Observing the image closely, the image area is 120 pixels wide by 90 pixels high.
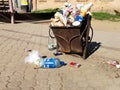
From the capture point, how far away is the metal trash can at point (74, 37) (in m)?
7.80

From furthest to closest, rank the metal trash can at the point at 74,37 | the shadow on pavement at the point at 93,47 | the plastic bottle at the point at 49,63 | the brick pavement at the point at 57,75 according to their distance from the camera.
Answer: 1. the shadow on pavement at the point at 93,47
2. the metal trash can at the point at 74,37
3. the plastic bottle at the point at 49,63
4. the brick pavement at the point at 57,75

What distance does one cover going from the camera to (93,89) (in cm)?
583

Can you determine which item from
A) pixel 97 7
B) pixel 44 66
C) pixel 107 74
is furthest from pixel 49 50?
pixel 97 7

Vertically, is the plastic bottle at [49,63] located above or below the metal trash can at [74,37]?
below

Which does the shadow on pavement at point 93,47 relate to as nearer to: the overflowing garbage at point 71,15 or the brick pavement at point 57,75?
the brick pavement at point 57,75

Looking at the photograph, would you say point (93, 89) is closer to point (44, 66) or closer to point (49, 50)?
point (44, 66)

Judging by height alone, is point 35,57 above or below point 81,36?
below

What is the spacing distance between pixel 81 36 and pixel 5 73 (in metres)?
2.18

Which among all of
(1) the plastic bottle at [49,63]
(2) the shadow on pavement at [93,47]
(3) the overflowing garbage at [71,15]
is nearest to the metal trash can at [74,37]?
(3) the overflowing garbage at [71,15]

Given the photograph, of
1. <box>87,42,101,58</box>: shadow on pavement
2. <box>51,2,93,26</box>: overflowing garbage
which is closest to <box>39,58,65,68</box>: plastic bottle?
<box>51,2,93,26</box>: overflowing garbage

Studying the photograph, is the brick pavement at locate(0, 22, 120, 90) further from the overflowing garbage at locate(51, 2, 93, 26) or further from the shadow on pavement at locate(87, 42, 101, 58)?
the overflowing garbage at locate(51, 2, 93, 26)

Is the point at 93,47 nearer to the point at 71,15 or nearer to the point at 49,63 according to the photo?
the point at 71,15

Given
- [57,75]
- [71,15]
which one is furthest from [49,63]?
[71,15]

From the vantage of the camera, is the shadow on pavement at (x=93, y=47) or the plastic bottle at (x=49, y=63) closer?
the plastic bottle at (x=49, y=63)
